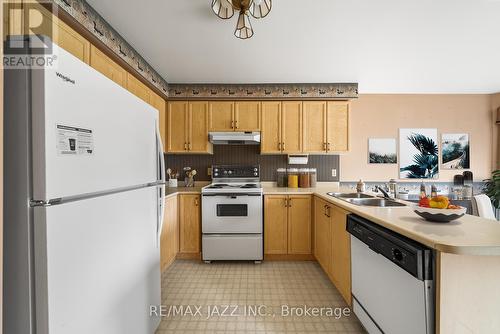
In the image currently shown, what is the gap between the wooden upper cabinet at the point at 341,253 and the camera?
1.87 metres

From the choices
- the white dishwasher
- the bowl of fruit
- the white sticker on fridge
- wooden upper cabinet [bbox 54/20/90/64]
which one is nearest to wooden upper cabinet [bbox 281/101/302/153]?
the white dishwasher

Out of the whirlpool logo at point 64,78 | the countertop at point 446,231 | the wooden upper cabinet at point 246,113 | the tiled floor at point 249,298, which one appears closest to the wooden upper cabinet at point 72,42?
the whirlpool logo at point 64,78

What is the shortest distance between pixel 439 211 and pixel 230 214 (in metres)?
2.11

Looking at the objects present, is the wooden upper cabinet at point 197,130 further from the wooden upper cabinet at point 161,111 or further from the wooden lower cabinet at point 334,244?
the wooden lower cabinet at point 334,244

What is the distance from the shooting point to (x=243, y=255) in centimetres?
288

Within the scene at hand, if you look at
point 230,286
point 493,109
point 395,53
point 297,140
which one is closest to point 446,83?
point 493,109

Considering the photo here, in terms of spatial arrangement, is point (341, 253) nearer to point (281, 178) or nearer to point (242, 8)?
point (281, 178)

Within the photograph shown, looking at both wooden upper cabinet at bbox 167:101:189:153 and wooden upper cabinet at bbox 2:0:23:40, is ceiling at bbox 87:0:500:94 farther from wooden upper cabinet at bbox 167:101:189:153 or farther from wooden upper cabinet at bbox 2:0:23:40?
wooden upper cabinet at bbox 2:0:23:40

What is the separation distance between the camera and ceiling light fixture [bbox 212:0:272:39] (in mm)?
1597

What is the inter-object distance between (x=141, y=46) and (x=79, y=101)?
5.78 feet

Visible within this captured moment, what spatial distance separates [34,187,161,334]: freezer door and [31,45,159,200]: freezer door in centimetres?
9

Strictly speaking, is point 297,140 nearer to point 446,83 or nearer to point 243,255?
point 243,255

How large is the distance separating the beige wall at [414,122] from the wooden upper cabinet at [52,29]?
3495 mm

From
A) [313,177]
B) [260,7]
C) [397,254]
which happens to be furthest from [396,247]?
[313,177]
